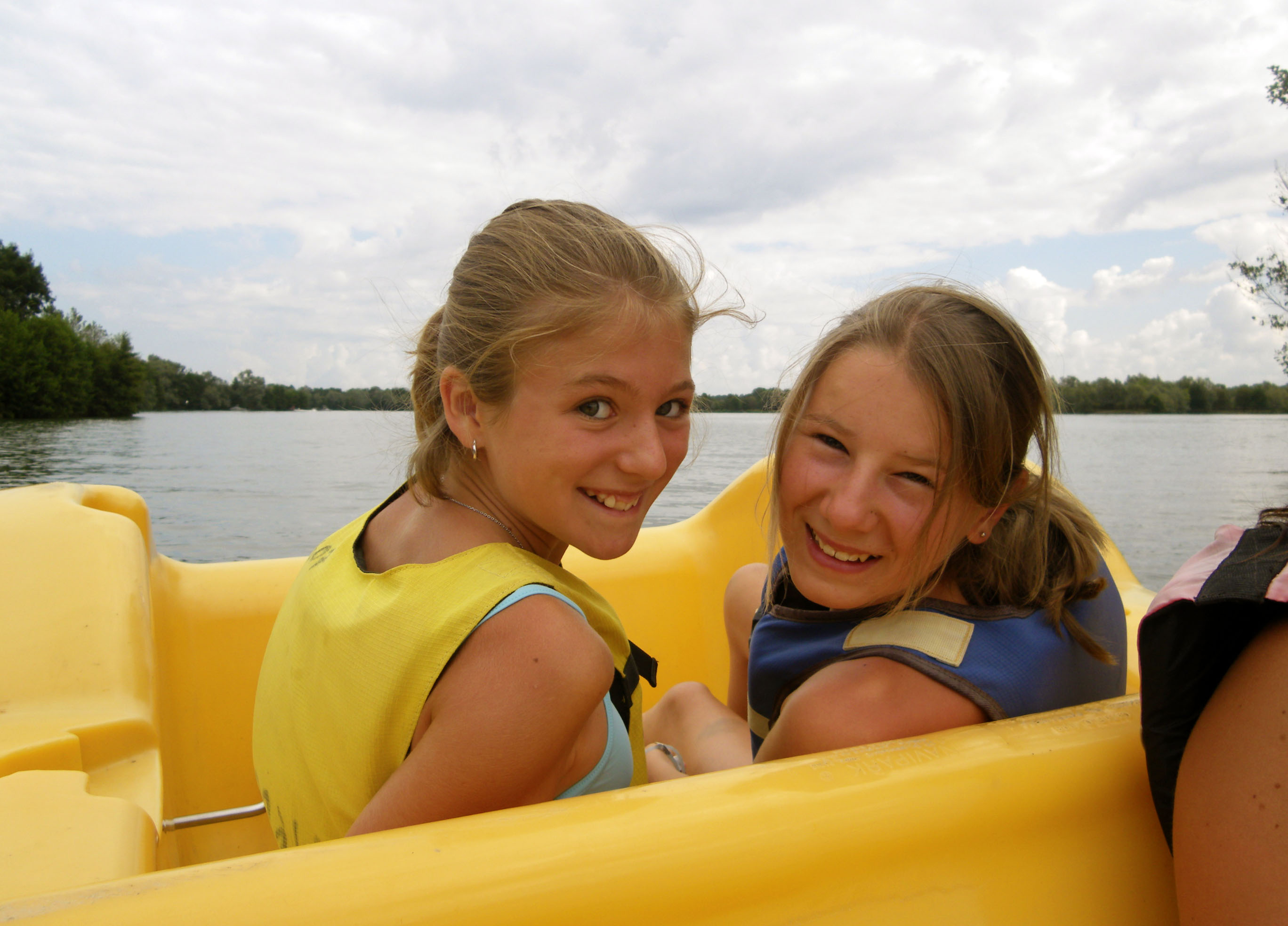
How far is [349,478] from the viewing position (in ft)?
31.7

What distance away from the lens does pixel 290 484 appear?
8.95 metres

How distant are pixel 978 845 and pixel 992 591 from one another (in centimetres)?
47

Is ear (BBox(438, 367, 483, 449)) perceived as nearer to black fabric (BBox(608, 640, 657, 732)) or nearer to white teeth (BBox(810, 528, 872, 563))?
black fabric (BBox(608, 640, 657, 732))

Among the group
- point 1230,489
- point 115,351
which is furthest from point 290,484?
point 115,351

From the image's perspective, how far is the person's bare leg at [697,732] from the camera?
1487 millimetres

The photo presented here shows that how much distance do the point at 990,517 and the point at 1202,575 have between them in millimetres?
430

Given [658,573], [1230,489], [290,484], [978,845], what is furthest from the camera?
[1230,489]

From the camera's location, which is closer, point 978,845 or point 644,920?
point 644,920

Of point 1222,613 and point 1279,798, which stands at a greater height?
point 1222,613

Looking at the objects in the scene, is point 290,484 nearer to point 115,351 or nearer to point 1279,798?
point 1279,798

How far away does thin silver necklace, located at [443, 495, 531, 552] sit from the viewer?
1086 millimetres

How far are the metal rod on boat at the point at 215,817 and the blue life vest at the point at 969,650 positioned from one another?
39.0 inches

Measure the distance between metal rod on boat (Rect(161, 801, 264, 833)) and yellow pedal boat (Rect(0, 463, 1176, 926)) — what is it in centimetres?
35

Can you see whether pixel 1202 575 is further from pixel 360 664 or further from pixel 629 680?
pixel 360 664
